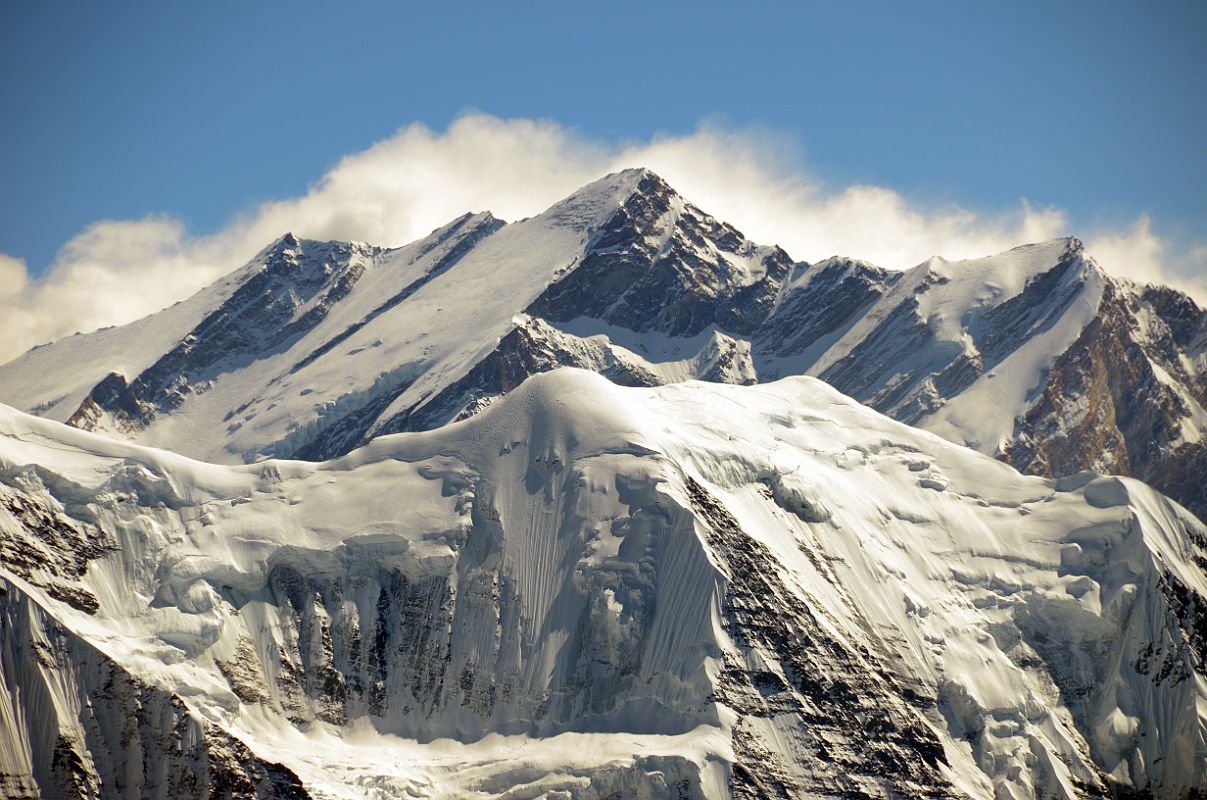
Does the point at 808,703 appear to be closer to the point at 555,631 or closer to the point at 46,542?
the point at 555,631

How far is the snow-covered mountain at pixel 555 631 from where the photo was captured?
496ft

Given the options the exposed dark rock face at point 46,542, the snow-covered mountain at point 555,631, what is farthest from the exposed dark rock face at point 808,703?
the exposed dark rock face at point 46,542

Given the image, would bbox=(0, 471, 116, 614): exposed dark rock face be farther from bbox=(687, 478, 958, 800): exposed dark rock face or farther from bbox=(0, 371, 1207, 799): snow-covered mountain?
bbox=(687, 478, 958, 800): exposed dark rock face

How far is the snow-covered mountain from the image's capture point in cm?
15112

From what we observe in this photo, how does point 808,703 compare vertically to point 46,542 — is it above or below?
below

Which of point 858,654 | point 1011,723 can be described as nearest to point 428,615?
point 858,654

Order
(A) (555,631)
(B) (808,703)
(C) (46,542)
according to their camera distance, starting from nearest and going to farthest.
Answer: (C) (46,542), (B) (808,703), (A) (555,631)

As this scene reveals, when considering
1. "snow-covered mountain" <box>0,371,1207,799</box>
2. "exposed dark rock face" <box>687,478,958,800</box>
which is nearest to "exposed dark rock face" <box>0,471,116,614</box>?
"snow-covered mountain" <box>0,371,1207,799</box>

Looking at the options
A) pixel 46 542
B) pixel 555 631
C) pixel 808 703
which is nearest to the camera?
pixel 46 542

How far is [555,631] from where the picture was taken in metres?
167

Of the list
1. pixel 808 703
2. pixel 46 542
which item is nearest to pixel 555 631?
pixel 808 703

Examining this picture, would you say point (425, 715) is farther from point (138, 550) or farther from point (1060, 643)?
point (1060, 643)

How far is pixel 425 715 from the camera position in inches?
6412

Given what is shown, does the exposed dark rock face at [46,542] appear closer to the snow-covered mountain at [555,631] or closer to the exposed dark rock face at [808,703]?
the snow-covered mountain at [555,631]
